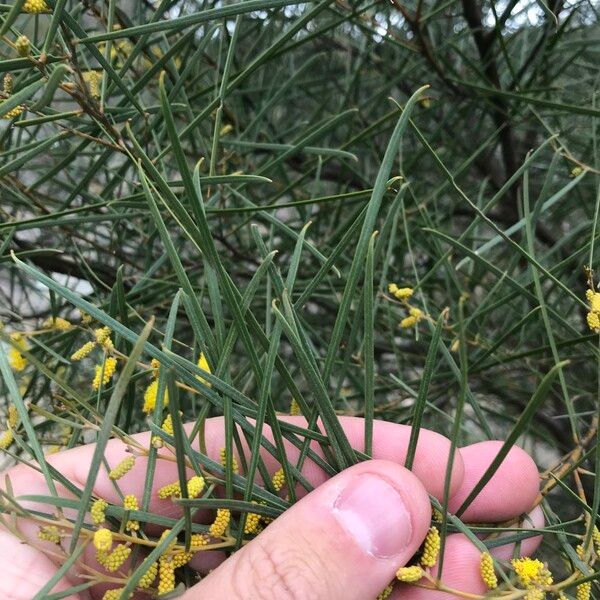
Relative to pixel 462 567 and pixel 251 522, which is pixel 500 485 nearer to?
pixel 462 567

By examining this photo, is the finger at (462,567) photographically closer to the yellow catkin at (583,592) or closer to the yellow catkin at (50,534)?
the yellow catkin at (583,592)

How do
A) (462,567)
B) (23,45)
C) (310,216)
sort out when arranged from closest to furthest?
(23,45) < (462,567) < (310,216)

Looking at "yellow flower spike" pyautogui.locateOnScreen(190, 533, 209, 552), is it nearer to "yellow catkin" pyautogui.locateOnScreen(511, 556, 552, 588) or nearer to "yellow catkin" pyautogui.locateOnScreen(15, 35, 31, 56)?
"yellow catkin" pyautogui.locateOnScreen(511, 556, 552, 588)

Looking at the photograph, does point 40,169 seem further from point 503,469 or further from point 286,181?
point 503,469

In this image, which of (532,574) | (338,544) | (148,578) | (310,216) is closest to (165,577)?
(148,578)

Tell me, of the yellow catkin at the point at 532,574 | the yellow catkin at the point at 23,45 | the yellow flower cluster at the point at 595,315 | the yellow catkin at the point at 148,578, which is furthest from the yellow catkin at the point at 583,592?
the yellow catkin at the point at 23,45

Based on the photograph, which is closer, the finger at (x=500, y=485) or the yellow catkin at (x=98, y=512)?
the yellow catkin at (x=98, y=512)

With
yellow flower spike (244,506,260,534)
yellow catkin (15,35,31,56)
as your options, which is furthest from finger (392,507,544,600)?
yellow catkin (15,35,31,56)
